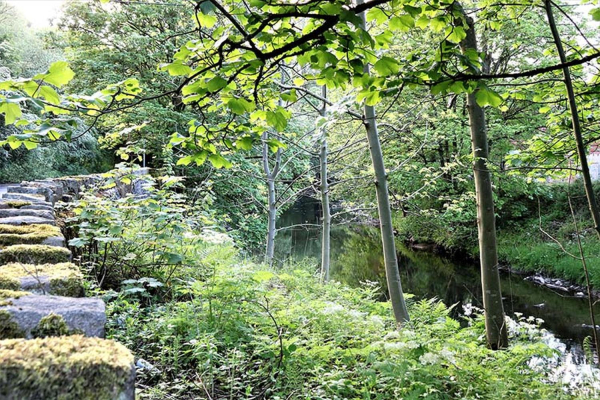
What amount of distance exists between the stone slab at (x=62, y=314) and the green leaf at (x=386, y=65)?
174cm

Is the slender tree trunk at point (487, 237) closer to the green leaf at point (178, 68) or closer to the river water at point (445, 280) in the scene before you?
the river water at point (445, 280)

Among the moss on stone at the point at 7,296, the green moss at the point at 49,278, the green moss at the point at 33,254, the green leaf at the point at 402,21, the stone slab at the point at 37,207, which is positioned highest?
the green leaf at the point at 402,21

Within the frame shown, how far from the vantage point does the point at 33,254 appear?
8.31 feet

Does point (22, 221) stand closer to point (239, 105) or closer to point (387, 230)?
point (239, 105)

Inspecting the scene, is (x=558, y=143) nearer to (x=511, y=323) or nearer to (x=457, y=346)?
(x=511, y=323)

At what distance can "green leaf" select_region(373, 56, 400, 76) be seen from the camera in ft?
7.06

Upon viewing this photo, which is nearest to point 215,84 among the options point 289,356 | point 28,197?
point 289,356

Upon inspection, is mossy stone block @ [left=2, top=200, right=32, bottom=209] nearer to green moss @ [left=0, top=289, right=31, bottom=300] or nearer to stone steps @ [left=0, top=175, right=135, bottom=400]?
stone steps @ [left=0, top=175, right=135, bottom=400]

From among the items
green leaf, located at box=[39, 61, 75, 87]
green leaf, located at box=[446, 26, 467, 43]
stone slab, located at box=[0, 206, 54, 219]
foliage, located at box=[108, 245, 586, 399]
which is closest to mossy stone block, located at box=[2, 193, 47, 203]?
stone slab, located at box=[0, 206, 54, 219]

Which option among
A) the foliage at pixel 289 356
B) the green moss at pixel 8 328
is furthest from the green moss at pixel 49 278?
the foliage at pixel 289 356

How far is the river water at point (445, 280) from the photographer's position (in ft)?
28.4

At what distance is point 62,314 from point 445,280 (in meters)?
12.6

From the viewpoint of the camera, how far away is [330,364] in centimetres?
313

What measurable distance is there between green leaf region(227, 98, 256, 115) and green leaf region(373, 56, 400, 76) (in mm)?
721
